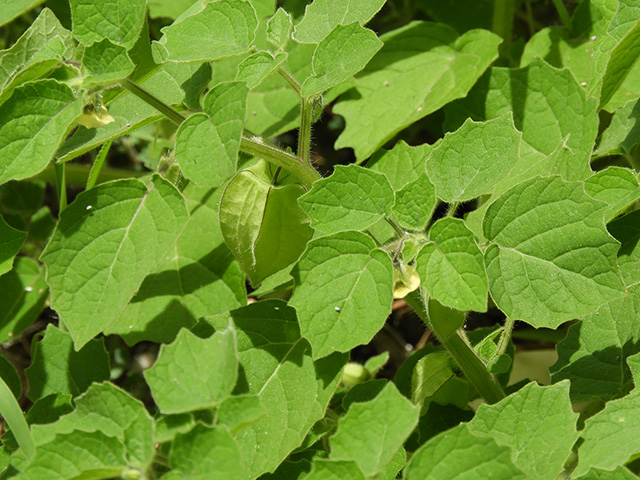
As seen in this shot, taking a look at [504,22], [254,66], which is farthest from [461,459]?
[504,22]

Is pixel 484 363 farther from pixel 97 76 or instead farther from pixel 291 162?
pixel 97 76

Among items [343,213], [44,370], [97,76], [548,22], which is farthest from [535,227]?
[548,22]

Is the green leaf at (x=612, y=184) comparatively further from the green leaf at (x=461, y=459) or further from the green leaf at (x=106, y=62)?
the green leaf at (x=106, y=62)

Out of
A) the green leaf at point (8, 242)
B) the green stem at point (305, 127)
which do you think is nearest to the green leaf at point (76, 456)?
the green stem at point (305, 127)

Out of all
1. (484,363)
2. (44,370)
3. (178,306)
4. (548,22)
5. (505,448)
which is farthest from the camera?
(548,22)

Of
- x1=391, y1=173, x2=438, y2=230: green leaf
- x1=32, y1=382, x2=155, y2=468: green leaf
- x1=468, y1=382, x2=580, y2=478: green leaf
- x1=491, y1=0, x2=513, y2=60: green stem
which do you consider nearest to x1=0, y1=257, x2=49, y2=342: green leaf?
x1=32, y1=382, x2=155, y2=468: green leaf
